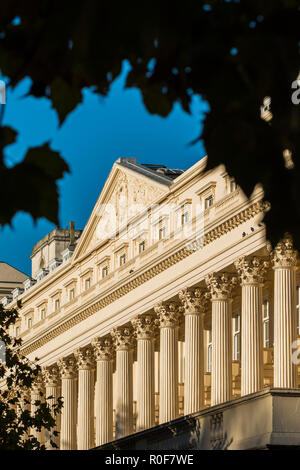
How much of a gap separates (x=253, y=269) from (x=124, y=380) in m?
15.3

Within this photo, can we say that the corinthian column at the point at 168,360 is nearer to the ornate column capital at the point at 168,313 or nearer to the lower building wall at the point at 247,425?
the ornate column capital at the point at 168,313

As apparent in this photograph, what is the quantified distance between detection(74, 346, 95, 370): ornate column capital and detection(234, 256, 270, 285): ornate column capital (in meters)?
20.6

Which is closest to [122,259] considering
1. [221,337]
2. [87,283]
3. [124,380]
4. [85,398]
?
[87,283]

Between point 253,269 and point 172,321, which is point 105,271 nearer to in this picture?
point 172,321

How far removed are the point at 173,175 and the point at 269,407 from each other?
83.5 feet

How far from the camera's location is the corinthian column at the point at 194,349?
5228cm

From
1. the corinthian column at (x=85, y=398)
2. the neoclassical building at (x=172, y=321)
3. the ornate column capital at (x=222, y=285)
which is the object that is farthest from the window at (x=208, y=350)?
the corinthian column at (x=85, y=398)

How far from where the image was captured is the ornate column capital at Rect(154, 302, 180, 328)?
57.0 metres

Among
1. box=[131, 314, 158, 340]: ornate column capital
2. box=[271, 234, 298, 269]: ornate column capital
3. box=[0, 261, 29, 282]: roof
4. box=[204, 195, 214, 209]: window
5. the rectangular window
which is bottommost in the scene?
box=[271, 234, 298, 269]: ornate column capital

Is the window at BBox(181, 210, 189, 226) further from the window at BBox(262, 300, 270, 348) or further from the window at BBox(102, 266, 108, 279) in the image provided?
the window at BBox(102, 266, 108, 279)

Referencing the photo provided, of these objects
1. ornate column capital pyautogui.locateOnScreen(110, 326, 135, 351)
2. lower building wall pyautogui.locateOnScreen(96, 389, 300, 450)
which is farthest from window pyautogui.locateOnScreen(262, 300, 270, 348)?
ornate column capital pyautogui.locateOnScreen(110, 326, 135, 351)

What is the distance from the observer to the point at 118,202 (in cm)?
6412

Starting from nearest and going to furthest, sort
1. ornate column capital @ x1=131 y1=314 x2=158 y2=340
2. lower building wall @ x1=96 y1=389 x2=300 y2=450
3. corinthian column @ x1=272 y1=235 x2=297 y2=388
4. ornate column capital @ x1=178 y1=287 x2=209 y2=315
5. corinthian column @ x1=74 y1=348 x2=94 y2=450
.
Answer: lower building wall @ x1=96 y1=389 x2=300 y2=450 → corinthian column @ x1=272 y1=235 x2=297 y2=388 → ornate column capital @ x1=178 y1=287 x2=209 y2=315 → ornate column capital @ x1=131 y1=314 x2=158 y2=340 → corinthian column @ x1=74 y1=348 x2=94 y2=450

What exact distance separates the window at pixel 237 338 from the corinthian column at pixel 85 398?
45.3 feet
